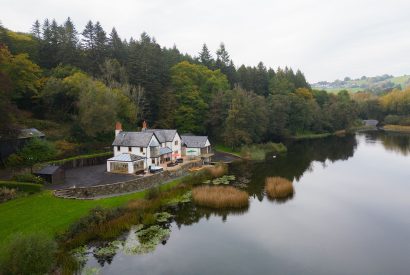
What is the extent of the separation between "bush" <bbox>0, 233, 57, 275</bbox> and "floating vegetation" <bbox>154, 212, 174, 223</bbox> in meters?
12.2

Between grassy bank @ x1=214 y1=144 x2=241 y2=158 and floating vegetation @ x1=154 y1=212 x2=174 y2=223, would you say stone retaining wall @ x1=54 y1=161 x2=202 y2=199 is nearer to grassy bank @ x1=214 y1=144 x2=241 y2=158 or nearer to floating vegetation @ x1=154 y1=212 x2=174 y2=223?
floating vegetation @ x1=154 y1=212 x2=174 y2=223

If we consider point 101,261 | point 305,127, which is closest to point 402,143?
point 305,127

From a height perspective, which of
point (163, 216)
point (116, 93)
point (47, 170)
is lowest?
point (163, 216)

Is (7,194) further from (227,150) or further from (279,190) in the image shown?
(227,150)

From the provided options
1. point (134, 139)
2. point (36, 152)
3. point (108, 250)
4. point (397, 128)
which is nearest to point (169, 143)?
point (134, 139)

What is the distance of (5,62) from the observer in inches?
1967

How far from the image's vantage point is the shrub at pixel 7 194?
98.2ft

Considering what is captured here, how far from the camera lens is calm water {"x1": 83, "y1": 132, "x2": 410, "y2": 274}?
21828mm

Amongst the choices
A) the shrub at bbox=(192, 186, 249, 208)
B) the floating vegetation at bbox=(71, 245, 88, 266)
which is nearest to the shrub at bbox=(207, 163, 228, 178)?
the shrub at bbox=(192, 186, 249, 208)

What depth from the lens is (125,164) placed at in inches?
1631

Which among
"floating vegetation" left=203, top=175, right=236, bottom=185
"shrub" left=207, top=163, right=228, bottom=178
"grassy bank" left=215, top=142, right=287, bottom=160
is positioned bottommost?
"floating vegetation" left=203, top=175, right=236, bottom=185

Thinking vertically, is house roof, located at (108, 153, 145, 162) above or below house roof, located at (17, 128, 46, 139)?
below

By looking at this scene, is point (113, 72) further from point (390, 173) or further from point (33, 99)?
point (390, 173)

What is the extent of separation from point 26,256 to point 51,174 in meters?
19.5
